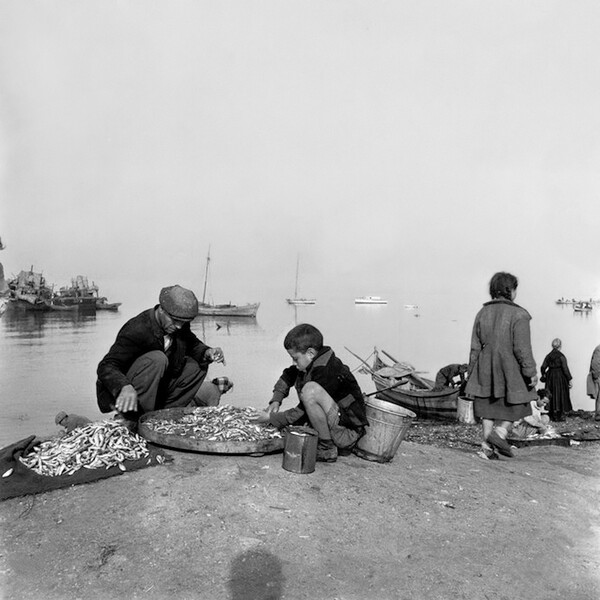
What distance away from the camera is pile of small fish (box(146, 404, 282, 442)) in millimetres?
4684

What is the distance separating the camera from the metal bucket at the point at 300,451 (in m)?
4.38

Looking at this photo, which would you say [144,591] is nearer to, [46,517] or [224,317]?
[46,517]

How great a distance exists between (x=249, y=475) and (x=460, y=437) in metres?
6.28

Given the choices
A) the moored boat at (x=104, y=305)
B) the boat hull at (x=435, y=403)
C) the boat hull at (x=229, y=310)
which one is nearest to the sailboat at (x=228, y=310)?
the boat hull at (x=229, y=310)

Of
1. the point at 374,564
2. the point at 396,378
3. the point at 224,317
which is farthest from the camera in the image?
the point at 224,317

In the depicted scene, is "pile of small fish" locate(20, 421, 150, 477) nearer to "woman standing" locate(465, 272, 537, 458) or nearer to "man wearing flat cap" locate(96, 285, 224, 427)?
"man wearing flat cap" locate(96, 285, 224, 427)

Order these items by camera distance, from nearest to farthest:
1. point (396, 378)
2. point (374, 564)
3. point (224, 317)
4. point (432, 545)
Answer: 1. point (374, 564)
2. point (432, 545)
3. point (396, 378)
4. point (224, 317)

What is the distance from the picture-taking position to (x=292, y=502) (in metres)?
3.91

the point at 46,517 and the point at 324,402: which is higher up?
the point at 324,402

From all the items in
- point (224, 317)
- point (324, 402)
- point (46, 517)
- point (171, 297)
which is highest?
point (171, 297)

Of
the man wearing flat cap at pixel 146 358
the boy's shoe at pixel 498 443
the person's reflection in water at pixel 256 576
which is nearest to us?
the person's reflection in water at pixel 256 576

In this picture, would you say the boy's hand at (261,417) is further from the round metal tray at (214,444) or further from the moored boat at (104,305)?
the moored boat at (104,305)

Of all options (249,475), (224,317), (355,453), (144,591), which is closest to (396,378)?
(355,453)

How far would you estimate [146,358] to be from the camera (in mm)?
5066
